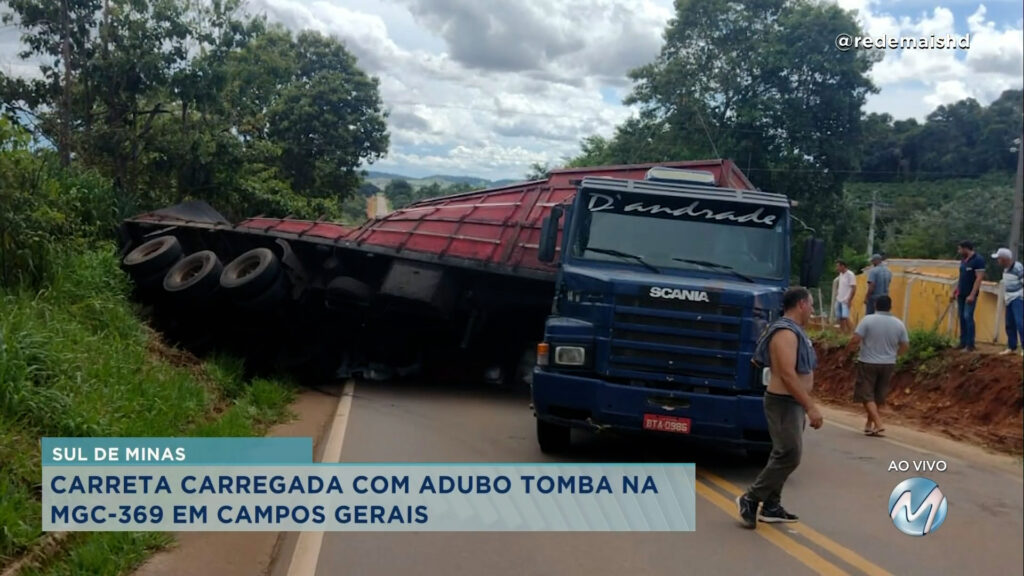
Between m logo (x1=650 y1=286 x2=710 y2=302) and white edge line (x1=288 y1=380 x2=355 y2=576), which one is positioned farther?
m logo (x1=650 y1=286 x2=710 y2=302)

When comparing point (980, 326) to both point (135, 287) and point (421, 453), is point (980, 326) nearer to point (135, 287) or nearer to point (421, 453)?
point (421, 453)

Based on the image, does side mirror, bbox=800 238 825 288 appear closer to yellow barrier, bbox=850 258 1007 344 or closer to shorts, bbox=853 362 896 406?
shorts, bbox=853 362 896 406

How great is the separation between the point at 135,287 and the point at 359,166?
4665 mm

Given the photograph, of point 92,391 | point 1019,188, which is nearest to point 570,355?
point 1019,188

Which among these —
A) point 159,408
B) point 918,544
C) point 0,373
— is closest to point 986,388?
point 918,544

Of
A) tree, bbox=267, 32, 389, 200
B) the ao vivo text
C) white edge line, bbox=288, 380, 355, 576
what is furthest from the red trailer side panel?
the ao vivo text

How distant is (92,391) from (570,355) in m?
3.89

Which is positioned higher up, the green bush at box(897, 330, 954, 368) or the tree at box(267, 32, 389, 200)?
the tree at box(267, 32, 389, 200)

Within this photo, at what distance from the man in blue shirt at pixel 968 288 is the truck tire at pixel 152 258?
990cm

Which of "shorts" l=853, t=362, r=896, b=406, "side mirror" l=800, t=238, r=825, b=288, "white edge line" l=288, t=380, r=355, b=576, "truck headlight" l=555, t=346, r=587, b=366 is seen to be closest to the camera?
"white edge line" l=288, t=380, r=355, b=576

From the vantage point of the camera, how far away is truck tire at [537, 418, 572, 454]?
7.71 metres

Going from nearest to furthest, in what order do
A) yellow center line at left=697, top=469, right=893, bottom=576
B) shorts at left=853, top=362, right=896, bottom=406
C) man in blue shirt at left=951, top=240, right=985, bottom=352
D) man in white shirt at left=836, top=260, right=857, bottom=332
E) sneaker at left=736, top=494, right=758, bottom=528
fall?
yellow center line at left=697, top=469, right=893, bottom=576
sneaker at left=736, top=494, right=758, bottom=528
shorts at left=853, top=362, right=896, bottom=406
man in blue shirt at left=951, top=240, right=985, bottom=352
man in white shirt at left=836, top=260, right=857, bottom=332

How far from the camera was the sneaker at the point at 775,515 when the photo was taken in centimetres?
577

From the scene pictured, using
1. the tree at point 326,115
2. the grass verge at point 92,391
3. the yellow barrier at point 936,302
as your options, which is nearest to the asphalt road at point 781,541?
the grass verge at point 92,391
